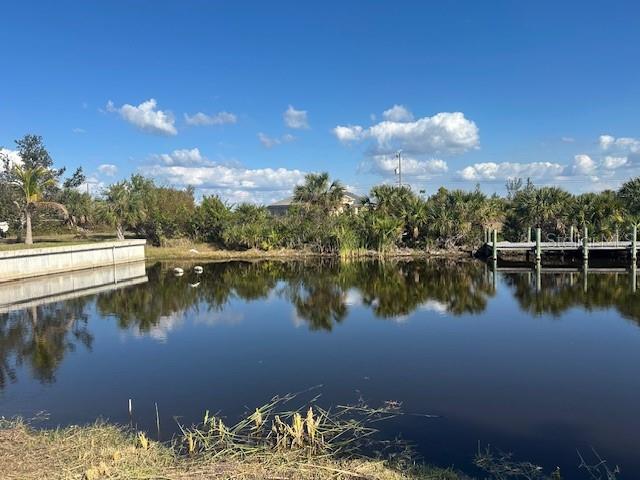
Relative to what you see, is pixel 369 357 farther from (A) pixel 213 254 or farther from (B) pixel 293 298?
(A) pixel 213 254

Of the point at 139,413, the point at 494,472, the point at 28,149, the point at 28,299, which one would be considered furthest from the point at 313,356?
the point at 28,149

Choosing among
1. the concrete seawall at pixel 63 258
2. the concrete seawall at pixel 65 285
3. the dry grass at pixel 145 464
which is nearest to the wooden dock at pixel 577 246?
the concrete seawall at pixel 65 285

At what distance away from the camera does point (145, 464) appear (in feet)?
21.8

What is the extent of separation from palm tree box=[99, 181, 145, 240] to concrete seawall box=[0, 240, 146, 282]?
538 cm

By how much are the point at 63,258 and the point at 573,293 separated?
83.4 feet

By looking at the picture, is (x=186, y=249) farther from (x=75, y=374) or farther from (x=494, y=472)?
(x=494, y=472)

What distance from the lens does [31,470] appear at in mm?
6406

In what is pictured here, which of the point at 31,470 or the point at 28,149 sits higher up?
the point at 28,149

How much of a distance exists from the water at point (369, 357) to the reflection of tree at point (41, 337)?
6 cm

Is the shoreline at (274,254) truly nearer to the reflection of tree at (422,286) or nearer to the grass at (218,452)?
the reflection of tree at (422,286)

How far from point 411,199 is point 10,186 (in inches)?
1167

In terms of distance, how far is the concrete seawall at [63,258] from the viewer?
24.9 metres

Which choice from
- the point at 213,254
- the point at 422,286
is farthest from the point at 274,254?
the point at 422,286

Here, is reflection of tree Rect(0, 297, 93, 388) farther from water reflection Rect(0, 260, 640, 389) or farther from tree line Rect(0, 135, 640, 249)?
tree line Rect(0, 135, 640, 249)
